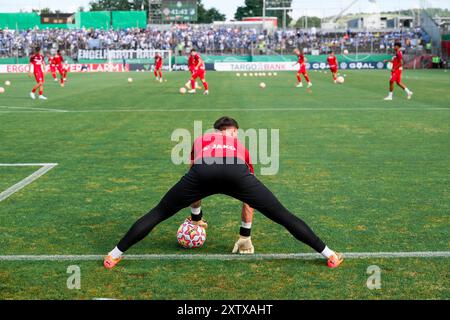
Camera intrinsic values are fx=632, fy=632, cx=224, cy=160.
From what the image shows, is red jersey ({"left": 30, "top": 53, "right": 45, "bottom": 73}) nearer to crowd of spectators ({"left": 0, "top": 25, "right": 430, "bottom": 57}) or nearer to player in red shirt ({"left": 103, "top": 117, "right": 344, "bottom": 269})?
player in red shirt ({"left": 103, "top": 117, "right": 344, "bottom": 269})

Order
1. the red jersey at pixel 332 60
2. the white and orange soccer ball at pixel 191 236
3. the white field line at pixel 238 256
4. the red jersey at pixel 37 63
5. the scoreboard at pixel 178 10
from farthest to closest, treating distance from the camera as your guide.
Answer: the scoreboard at pixel 178 10 < the red jersey at pixel 332 60 < the red jersey at pixel 37 63 < the white and orange soccer ball at pixel 191 236 < the white field line at pixel 238 256

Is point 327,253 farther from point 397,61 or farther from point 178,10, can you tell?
point 178,10

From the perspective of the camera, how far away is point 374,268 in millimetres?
5898

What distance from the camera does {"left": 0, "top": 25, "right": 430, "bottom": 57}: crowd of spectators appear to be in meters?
64.2

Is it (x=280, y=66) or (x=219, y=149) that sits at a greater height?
(x=280, y=66)

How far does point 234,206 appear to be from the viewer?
8.39 metres

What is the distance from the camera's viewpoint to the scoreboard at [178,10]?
79750mm

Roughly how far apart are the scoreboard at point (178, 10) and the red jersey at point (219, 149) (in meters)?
76.3

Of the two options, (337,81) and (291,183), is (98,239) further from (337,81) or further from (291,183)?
(337,81)

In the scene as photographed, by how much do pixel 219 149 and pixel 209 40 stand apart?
61524 mm

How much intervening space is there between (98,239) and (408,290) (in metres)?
3.35

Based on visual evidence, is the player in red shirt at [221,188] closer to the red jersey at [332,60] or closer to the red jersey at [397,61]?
the red jersey at [397,61]

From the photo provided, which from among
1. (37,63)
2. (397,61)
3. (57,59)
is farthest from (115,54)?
(397,61)

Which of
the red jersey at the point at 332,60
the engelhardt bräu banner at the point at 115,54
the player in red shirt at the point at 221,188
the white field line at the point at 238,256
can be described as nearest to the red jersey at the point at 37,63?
the red jersey at the point at 332,60
